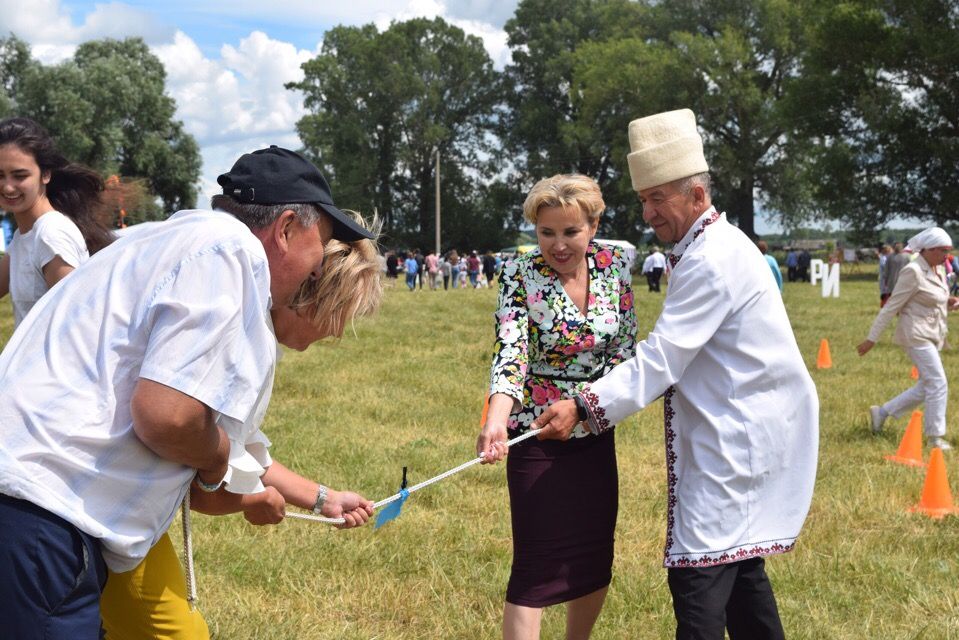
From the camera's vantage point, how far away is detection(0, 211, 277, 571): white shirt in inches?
74.4

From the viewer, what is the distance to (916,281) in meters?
7.98

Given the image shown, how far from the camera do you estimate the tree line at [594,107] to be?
39.9 metres

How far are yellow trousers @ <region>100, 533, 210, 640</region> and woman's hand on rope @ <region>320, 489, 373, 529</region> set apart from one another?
564mm

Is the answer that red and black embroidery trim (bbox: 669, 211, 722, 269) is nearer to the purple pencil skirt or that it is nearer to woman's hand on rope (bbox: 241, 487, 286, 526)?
the purple pencil skirt

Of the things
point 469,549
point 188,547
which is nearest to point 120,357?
point 188,547

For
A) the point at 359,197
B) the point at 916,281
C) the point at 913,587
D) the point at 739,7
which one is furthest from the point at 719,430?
the point at 359,197

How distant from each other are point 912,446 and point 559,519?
5.01 metres

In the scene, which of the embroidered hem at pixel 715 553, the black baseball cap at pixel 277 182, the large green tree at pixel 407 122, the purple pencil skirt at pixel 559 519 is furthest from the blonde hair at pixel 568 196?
the large green tree at pixel 407 122

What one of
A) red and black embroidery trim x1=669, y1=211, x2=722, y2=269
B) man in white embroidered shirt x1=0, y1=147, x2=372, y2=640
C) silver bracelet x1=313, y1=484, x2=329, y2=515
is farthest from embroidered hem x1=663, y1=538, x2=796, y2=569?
man in white embroidered shirt x1=0, y1=147, x2=372, y2=640

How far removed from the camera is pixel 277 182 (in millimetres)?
2148

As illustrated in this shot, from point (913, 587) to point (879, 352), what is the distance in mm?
10466

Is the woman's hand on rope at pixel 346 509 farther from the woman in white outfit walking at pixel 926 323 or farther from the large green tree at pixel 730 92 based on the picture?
the large green tree at pixel 730 92

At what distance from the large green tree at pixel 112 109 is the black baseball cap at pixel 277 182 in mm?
44140

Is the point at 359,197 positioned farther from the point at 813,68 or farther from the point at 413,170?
the point at 813,68
